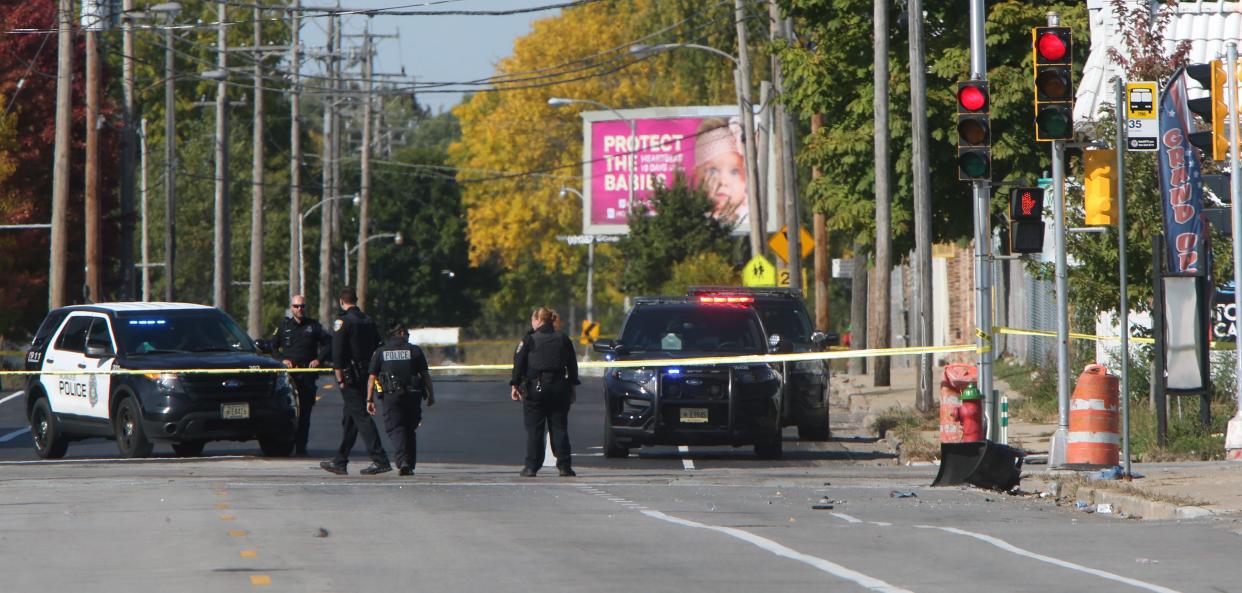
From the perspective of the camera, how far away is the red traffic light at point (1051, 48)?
61.8 feet

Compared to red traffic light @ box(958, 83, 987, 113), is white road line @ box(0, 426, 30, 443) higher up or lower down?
lower down

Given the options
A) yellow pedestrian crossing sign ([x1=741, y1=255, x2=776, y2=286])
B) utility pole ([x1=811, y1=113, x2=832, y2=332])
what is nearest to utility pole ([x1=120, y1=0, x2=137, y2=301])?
yellow pedestrian crossing sign ([x1=741, y1=255, x2=776, y2=286])

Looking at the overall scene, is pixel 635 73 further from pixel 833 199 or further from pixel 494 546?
pixel 494 546

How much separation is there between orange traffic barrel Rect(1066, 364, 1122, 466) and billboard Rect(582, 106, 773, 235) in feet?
180

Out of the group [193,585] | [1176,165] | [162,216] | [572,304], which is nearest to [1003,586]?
[193,585]

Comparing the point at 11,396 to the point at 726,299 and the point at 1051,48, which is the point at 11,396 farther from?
Answer: the point at 1051,48

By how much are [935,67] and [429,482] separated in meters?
16.2

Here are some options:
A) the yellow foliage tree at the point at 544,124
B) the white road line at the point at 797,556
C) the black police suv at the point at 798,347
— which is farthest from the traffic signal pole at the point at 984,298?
the yellow foliage tree at the point at 544,124

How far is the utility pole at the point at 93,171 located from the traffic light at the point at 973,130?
2193 centimetres

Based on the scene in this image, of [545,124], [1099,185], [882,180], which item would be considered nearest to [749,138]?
[882,180]

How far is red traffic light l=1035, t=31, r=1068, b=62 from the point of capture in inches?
741

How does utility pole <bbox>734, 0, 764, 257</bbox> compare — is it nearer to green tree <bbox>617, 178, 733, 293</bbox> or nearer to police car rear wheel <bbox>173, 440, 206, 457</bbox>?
green tree <bbox>617, 178, 733, 293</bbox>

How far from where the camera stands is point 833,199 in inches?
1347

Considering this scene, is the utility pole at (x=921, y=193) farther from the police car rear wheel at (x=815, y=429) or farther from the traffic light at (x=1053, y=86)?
the traffic light at (x=1053, y=86)
